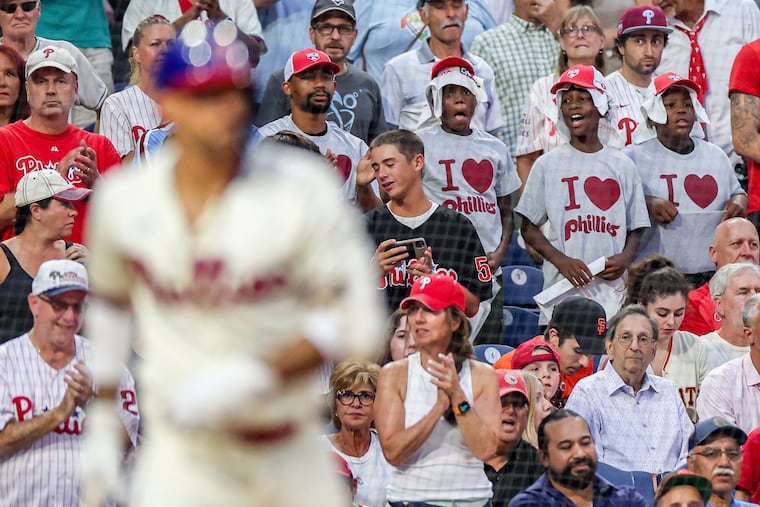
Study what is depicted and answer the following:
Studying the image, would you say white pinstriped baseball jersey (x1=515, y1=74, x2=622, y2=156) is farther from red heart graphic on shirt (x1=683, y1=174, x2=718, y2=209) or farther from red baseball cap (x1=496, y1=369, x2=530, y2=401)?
red baseball cap (x1=496, y1=369, x2=530, y2=401)

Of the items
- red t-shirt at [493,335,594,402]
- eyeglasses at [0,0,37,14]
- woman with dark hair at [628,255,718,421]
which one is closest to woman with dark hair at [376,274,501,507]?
red t-shirt at [493,335,594,402]

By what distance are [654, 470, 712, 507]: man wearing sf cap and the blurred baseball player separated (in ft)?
10.3

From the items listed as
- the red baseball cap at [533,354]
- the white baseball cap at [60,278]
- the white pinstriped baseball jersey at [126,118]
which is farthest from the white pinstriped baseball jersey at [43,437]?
the white pinstriped baseball jersey at [126,118]

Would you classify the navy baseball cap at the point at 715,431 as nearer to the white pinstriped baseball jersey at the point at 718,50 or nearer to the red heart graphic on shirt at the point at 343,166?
the red heart graphic on shirt at the point at 343,166

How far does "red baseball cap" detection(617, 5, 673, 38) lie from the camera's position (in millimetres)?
9141

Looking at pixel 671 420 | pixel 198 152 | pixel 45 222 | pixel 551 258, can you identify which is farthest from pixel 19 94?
pixel 198 152

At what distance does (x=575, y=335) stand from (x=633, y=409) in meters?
0.78

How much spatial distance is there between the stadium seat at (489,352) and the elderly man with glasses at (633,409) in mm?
714

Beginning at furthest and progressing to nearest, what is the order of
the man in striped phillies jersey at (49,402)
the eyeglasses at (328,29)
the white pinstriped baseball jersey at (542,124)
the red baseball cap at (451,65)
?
the white pinstriped baseball jersey at (542,124), the eyeglasses at (328,29), the red baseball cap at (451,65), the man in striped phillies jersey at (49,402)

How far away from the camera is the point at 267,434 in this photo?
3.01 meters

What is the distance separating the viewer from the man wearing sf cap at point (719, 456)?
6.19 metres

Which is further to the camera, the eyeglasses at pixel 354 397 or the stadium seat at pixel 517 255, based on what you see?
the stadium seat at pixel 517 255

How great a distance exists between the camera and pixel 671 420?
6.75 metres

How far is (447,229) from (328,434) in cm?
138
